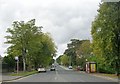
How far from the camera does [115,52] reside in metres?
56.0

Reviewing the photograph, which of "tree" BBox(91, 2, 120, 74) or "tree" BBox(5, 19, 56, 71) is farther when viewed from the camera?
"tree" BBox(5, 19, 56, 71)

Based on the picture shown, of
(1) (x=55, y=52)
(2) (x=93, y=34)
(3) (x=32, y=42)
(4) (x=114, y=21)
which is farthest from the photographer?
(1) (x=55, y=52)

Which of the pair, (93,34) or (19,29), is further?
(19,29)

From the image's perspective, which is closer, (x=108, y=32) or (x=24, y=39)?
(x=108, y=32)

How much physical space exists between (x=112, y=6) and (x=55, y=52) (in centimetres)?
7358

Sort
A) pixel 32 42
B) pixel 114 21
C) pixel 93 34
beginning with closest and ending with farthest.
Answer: pixel 114 21, pixel 93 34, pixel 32 42

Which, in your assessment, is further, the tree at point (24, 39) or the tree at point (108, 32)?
the tree at point (24, 39)

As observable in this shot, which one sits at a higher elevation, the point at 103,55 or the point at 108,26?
the point at 108,26

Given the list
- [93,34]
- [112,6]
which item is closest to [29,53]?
[93,34]

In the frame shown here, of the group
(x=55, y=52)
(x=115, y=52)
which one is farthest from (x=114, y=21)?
(x=55, y=52)

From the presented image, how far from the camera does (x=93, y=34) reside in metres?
59.5

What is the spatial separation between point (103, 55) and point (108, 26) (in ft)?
17.4

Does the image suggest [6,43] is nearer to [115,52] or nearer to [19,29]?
[19,29]

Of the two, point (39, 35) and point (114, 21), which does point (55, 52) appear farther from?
point (114, 21)
